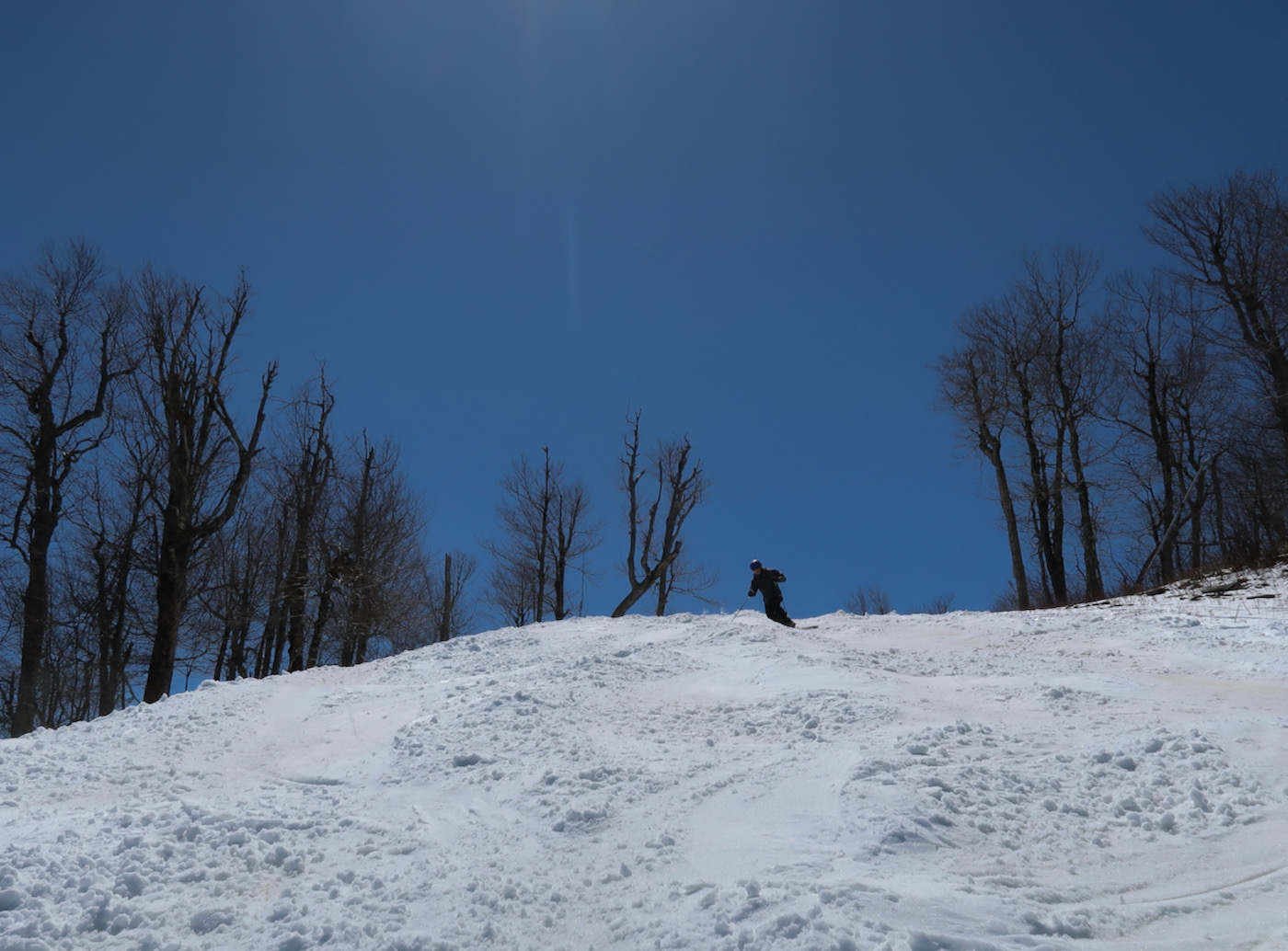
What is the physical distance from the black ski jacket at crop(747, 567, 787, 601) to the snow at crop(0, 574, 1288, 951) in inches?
240

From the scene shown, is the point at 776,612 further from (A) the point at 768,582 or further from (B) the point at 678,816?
(B) the point at 678,816

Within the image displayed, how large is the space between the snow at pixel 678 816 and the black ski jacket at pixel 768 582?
20.0 feet

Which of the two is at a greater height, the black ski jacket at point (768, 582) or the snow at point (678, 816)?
the black ski jacket at point (768, 582)

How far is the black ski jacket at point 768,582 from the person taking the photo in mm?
15320

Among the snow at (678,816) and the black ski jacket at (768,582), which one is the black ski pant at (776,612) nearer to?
the black ski jacket at (768,582)

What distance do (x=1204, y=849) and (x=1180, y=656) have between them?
6480 millimetres

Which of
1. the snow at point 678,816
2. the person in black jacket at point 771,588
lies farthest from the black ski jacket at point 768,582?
the snow at point 678,816

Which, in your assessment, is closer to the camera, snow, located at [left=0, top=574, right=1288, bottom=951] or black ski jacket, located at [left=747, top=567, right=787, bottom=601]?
snow, located at [left=0, top=574, right=1288, bottom=951]

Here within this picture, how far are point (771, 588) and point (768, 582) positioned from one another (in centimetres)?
13

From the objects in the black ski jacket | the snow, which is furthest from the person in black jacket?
the snow

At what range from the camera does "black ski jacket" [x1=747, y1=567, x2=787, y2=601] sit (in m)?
15.3

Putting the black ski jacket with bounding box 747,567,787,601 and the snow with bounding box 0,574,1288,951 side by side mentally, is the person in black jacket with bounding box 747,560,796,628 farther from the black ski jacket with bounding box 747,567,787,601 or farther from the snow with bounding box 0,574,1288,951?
the snow with bounding box 0,574,1288,951

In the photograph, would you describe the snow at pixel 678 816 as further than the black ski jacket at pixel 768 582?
No

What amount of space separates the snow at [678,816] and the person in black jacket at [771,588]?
6124 millimetres
